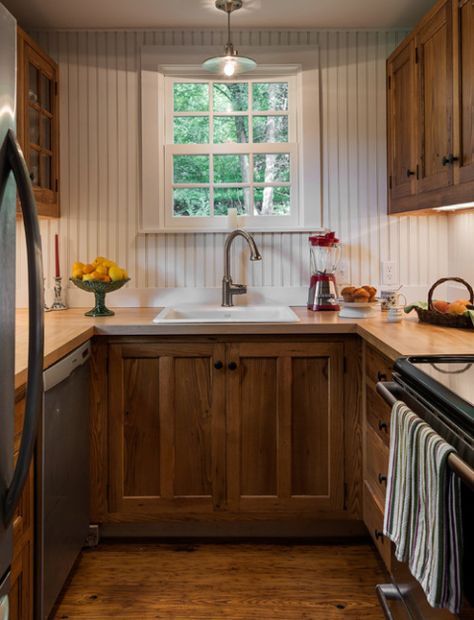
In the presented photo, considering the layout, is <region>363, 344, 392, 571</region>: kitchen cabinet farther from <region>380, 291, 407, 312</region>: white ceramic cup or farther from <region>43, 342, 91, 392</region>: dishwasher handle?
<region>43, 342, 91, 392</region>: dishwasher handle

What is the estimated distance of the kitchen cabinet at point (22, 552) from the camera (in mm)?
1421

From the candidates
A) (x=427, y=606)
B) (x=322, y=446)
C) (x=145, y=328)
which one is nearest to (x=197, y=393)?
(x=145, y=328)

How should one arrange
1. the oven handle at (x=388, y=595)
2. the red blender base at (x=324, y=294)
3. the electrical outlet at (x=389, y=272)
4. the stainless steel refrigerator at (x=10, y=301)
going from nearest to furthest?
the stainless steel refrigerator at (x=10, y=301) < the oven handle at (x=388, y=595) < the red blender base at (x=324, y=294) < the electrical outlet at (x=389, y=272)

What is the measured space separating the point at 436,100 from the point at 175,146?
1.29 m

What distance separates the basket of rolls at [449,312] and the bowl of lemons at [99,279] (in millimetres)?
1261

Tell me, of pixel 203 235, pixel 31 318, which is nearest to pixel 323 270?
pixel 203 235

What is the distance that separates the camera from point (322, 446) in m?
2.38

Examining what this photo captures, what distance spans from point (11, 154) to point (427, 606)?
1262 millimetres

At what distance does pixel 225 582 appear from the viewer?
2111 millimetres

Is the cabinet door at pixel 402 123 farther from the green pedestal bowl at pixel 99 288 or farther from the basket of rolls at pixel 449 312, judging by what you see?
the green pedestal bowl at pixel 99 288

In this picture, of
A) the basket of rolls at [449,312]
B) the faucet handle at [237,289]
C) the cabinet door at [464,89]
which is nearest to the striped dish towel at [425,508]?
the basket of rolls at [449,312]

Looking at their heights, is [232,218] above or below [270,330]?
above

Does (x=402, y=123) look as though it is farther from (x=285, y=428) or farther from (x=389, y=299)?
(x=285, y=428)

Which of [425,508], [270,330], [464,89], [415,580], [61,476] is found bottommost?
[415,580]
